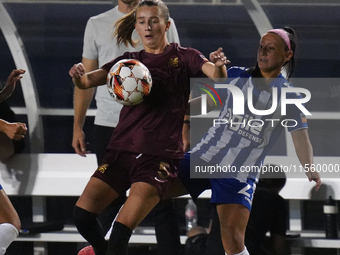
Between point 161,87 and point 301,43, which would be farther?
point 301,43

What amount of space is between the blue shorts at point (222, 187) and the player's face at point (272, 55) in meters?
0.68

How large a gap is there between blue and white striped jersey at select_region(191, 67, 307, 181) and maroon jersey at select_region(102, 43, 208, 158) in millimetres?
419

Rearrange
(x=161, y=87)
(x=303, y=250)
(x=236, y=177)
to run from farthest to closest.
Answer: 1. (x=303, y=250)
2. (x=236, y=177)
3. (x=161, y=87)

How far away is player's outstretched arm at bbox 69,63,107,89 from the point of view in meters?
2.98

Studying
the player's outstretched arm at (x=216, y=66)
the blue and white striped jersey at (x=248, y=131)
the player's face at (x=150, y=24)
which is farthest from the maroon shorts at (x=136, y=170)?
the player's face at (x=150, y=24)

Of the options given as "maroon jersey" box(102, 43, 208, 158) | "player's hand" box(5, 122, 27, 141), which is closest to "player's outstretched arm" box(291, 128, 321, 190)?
"maroon jersey" box(102, 43, 208, 158)

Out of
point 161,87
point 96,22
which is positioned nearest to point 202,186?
point 161,87

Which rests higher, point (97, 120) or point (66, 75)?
point (66, 75)

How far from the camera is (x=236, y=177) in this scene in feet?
11.1

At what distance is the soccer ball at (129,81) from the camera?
2998 mm

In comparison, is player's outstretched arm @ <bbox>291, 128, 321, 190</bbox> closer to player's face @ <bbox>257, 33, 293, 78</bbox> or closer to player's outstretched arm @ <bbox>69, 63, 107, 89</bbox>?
player's face @ <bbox>257, 33, 293, 78</bbox>

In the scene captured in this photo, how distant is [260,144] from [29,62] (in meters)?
2.36

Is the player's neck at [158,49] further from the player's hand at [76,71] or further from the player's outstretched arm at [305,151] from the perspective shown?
the player's outstretched arm at [305,151]

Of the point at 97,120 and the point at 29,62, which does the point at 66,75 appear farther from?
the point at 97,120
